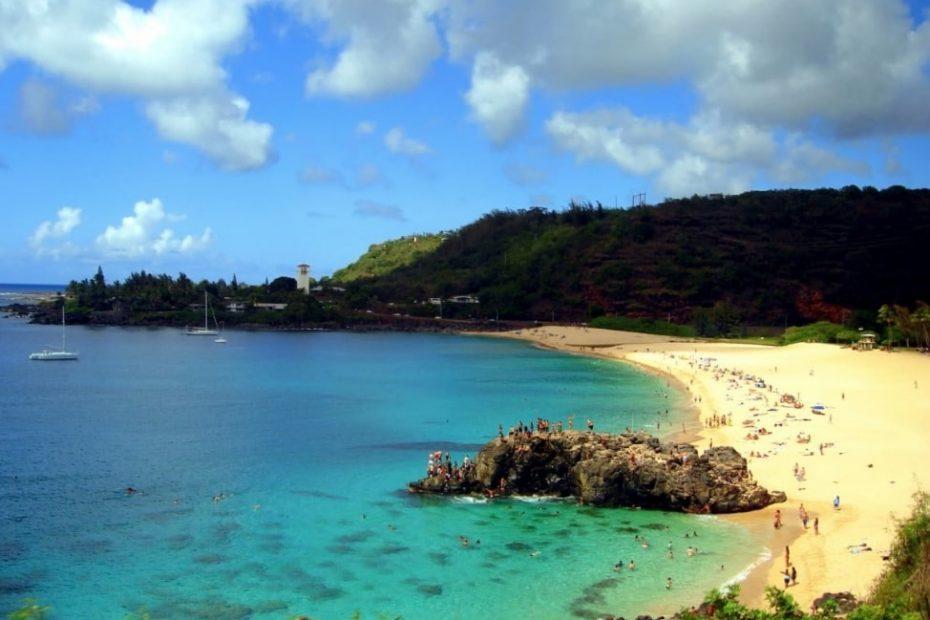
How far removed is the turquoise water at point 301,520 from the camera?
74.6 feet

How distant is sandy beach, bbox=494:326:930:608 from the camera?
24516 mm

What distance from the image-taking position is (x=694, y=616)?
16484 mm

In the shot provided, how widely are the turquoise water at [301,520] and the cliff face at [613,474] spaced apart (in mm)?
1165

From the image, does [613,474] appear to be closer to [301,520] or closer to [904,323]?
[301,520]

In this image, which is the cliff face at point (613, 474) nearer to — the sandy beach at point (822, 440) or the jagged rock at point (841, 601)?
the sandy beach at point (822, 440)

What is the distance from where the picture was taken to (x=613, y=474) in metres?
30.9

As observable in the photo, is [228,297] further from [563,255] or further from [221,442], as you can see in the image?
[221,442]

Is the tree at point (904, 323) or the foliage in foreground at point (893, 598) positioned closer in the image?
the foliage in foreground at point (893, 598)

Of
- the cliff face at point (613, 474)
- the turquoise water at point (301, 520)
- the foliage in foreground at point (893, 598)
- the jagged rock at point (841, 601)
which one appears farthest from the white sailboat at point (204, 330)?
the foliage in foreground at point (893, 598)

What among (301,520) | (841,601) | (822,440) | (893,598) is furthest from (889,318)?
(893,598)

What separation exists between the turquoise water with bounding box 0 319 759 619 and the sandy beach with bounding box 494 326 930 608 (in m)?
2.38

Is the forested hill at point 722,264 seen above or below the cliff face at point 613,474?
above

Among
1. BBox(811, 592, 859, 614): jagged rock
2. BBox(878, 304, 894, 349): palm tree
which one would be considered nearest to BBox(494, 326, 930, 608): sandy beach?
BBox(811, 592, 859, 614): jagged rock

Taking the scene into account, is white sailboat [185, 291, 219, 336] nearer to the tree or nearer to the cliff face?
the tree
